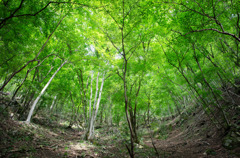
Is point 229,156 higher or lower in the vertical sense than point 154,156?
higher

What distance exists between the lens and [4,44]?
5523 millimetres

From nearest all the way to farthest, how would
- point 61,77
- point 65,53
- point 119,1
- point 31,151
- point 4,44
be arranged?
point 119,1
point 31,151
point 4,44
point 65,53
point 61,77

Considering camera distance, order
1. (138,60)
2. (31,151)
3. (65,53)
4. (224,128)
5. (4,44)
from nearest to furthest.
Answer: (31,151) → (4,44) → (224,128) → (138,60) → (65,53)

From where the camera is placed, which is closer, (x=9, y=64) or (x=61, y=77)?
(x=9, y=64)

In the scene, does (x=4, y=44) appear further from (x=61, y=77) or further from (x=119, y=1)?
(x=61, y=77)

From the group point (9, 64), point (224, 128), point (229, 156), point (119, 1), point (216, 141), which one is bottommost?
point (229, 156)

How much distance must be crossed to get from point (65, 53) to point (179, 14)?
28.6 ft

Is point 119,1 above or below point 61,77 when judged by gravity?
below

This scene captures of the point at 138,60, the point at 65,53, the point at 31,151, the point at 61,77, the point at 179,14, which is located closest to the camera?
the point at 31,151

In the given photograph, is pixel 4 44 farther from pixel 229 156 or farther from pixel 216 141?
pixel 216 141

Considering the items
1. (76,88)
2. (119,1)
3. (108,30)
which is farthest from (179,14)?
(76,88)

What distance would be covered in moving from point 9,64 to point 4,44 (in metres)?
1.72

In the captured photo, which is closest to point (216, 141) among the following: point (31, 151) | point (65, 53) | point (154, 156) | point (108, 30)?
point (154, 156)

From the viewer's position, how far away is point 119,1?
4.22m
